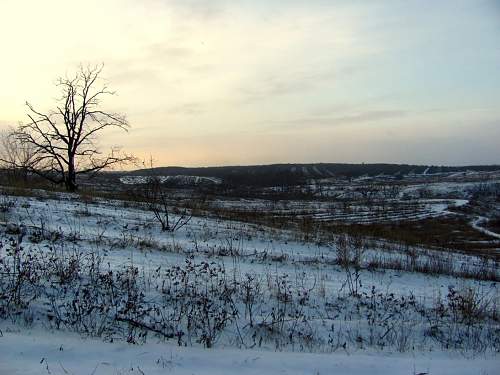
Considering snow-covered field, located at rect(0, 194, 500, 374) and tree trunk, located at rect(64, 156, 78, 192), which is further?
tree trunk, located at rect(64, 156, 78, 192)

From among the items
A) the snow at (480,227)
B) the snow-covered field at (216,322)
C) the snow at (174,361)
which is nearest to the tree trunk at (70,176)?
the snow-covered field at (216,322)

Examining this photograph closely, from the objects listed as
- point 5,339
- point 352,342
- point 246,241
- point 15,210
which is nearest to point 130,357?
point 5,339

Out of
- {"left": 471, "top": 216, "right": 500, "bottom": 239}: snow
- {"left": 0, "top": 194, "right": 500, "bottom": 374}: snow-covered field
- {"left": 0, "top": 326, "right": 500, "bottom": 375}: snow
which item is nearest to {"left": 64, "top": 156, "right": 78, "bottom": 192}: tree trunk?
{"left": 0, "top": 194, "right": 500, "bottom": 374}: snow-covered field

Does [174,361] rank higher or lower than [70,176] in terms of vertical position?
lower

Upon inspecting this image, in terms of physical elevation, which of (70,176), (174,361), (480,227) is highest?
(70,176)

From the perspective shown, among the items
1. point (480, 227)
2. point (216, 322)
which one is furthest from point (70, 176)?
point (480, 227)

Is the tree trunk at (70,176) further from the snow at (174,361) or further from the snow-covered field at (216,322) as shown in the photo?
the snow at (174,361)

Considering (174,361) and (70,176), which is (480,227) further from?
(174,361)

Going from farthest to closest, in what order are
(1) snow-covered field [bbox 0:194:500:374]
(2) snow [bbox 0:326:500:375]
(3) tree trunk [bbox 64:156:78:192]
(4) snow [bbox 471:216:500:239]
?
(4) snow [bbox 471:216:500:239] → (3) tree trunk [bbox 64:156:78:192] → (1) snow-covered field [bbox 0:194:500:374] → (2) snow [bbox 0:326:500:375]

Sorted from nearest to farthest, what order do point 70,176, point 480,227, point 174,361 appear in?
point 174,361
point 70,176
point 480,227

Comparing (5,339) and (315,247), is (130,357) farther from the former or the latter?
(315,247)

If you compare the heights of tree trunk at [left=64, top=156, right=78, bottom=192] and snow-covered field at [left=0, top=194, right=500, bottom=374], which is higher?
tree trunk at [left=64, top=156, right=78, bottom=192]

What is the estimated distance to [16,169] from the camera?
32406 millimetres

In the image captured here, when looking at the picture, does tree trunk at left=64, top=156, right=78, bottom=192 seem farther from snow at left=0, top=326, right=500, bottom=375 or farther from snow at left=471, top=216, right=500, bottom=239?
snow at left=471, top=216, right=500, bottom=239
